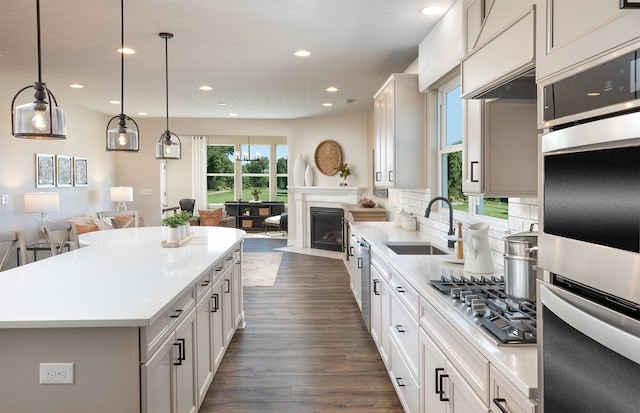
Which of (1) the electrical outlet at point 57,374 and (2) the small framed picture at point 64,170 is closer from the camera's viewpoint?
(1) the electrical outlet at point 57,374

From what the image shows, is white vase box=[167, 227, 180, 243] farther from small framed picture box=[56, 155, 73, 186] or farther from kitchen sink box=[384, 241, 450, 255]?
small framed picture box=[56, 155, 73, 186]

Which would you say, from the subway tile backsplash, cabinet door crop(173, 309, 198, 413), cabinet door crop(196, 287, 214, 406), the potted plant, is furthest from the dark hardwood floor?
the potted plant

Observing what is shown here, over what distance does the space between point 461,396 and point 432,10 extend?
2850 millimetres

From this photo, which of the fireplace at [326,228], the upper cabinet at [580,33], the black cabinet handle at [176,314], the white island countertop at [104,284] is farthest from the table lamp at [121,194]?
the upper cabinet at [580,33]

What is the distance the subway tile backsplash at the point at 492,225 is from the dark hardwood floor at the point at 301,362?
1125mm

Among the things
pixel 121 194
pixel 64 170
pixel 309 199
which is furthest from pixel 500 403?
pixel 121 194

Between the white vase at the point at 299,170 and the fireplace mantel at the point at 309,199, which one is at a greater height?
the white vase at the point at 299,170

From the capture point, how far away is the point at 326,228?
30.3 ft

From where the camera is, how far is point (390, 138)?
445cm

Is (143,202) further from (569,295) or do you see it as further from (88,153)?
(569,295)

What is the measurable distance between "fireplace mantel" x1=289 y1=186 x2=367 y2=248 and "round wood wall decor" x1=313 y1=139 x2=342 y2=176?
1.30 feet

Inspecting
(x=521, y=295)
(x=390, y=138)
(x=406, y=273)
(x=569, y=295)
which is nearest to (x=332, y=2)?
(x=390, y=138)

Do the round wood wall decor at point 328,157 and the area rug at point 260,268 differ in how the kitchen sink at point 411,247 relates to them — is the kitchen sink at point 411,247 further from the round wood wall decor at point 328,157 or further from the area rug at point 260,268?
the round wood wall decor at point 328,157

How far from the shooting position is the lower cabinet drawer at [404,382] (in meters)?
2.30
